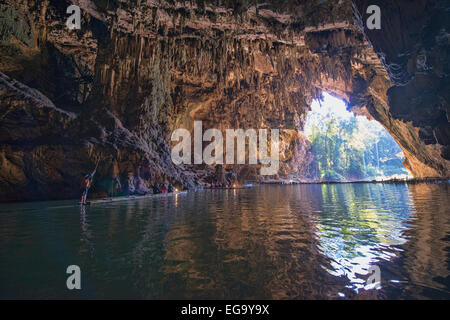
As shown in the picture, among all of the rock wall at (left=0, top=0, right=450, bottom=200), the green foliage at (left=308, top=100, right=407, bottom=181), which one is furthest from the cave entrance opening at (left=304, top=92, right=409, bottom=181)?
the rock wall at (left=0, top=0, right=450, bottom=200)

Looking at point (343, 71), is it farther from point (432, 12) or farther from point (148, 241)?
point (148, 241)

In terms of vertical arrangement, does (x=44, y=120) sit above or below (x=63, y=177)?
above

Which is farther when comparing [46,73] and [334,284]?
[46,73]

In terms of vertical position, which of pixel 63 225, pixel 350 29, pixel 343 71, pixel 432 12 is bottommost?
pixel 63 225

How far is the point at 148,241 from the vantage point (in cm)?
382

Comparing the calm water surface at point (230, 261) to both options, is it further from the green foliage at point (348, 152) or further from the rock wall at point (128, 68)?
the green foliage at point (348, 152)

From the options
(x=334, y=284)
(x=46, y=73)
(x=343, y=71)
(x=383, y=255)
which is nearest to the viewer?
(x=334, y=284)

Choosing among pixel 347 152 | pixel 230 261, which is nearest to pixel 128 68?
pixel 230 261

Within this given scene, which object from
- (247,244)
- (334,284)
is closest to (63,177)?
(247,244)

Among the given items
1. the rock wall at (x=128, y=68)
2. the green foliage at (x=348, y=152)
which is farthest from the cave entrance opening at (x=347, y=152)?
the rock wall at (x=128, y=68)

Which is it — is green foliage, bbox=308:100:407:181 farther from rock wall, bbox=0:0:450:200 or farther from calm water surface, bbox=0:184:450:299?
calm water surface, bbox=0:184:450:299

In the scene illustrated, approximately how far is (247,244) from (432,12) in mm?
14487

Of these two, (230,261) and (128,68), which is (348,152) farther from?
(230,261)
